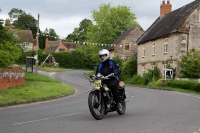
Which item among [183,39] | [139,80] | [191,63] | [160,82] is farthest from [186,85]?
[139,80]

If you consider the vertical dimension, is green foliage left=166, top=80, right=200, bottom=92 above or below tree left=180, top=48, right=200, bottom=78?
below

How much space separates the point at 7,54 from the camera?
22.0 meters

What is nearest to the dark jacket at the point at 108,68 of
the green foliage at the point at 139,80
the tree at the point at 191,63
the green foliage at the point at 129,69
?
the tree at the point at 191,63

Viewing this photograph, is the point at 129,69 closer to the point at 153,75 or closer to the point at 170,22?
the point at 153,75

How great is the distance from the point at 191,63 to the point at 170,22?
28.1 feet

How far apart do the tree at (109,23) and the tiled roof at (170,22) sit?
73.9 ft

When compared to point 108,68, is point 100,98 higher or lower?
lower

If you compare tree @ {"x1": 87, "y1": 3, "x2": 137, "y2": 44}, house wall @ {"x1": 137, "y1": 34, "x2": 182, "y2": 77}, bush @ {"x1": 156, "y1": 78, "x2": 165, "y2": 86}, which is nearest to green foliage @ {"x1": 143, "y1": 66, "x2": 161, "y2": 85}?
house wall @ {"x1": 137, "y1": 34, "x2": 182, "y2": 77}

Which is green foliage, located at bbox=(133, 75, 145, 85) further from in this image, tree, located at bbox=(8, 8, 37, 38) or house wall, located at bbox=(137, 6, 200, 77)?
tree, located at bbox=(8, 8, 37, 38)

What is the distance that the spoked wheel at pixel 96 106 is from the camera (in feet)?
32.2

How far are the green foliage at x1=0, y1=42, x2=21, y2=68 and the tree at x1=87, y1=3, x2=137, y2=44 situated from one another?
47235mm

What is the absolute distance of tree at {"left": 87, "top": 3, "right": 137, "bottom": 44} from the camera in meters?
71.1

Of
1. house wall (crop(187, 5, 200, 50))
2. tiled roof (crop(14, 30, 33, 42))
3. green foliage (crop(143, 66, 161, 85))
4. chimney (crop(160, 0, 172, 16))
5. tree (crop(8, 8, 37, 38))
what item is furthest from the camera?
tree (crop(8, 8, 37, 38))

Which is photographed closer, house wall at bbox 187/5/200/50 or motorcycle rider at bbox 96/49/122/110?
motorcycle rider at bbox 96/49/122/110
